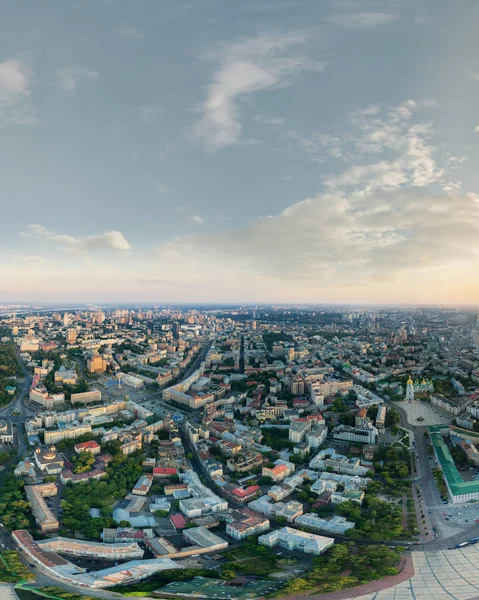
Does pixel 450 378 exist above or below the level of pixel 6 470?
above

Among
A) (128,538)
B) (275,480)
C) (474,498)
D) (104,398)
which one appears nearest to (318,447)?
(275,480)

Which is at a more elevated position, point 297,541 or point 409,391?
point 409,391

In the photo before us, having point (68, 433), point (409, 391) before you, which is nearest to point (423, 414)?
point (409, 391)

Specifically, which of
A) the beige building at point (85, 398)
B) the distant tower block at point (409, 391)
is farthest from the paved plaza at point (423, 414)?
the beige building at point (85, 398)

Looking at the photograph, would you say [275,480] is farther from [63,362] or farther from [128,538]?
[63,362]

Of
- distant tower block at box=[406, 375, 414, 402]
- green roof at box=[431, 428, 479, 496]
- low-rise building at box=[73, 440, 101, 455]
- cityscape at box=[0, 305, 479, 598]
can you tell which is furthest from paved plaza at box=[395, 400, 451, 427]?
low-rise building at box=[73, 440, 101, 455]

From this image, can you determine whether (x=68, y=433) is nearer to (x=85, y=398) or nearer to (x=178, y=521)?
(x=85, y=398)
